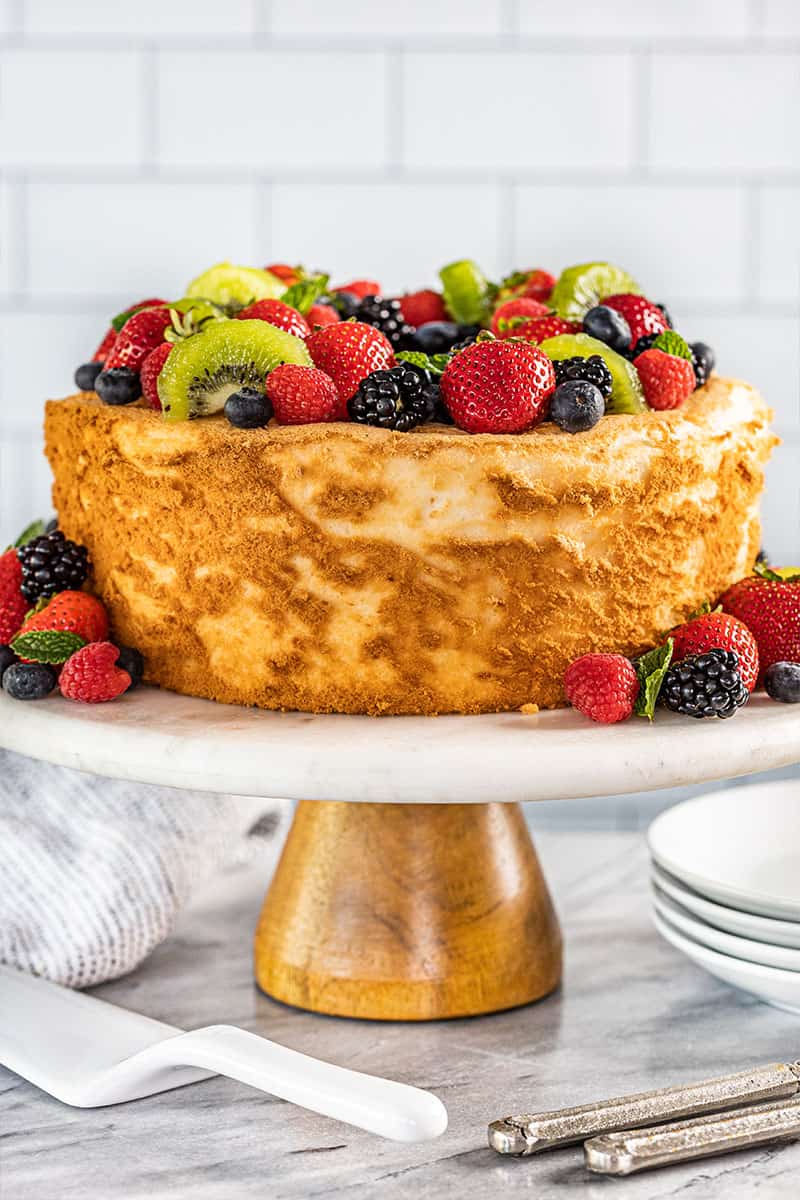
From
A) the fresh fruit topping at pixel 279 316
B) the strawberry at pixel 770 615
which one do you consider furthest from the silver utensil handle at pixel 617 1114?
the fresh fruit topping at pixel 279 316

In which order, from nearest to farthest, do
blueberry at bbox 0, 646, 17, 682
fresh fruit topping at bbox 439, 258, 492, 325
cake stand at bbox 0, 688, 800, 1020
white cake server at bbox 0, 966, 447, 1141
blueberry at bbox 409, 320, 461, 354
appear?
white cake server at bbox 0, 966, 447, 1141
cake stand at bbox 0, 688, 800, 1020
blueberry at bbox 0, 646, 17, 682
blueberry at bbox 409, 320, 461, 354
fresh fruit topping at bbox 439, 258, 492, 325

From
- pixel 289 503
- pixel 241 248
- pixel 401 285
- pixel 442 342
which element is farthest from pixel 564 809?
pixel 289 503

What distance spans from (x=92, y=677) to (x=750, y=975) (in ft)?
1.84

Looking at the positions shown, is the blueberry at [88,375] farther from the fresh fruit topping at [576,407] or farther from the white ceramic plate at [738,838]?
the white ceramic plate at [738,838]

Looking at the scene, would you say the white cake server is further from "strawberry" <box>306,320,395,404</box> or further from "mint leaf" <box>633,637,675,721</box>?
"strawberry" <box>306,320,395,404</box>

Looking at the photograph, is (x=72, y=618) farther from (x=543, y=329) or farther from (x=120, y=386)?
(x=543, y=329)

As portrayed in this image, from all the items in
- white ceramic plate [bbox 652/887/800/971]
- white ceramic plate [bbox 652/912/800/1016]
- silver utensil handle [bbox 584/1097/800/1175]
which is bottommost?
silver utensil handle [bbox 584/1097/800/1175]

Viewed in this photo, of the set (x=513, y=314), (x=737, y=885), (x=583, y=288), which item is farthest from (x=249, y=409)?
(x=737, y=885)

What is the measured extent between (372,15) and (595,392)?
115cm

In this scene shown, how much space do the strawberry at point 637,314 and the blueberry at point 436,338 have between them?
0.14 metres

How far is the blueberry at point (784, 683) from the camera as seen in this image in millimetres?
1191

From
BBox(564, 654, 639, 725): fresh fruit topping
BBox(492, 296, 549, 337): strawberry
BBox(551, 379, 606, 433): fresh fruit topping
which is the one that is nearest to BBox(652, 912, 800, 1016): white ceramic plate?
BBox(564, 654, 639, 725): fresh fruit topping

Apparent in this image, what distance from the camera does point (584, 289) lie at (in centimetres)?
146

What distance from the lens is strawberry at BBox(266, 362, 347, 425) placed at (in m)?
1.17
